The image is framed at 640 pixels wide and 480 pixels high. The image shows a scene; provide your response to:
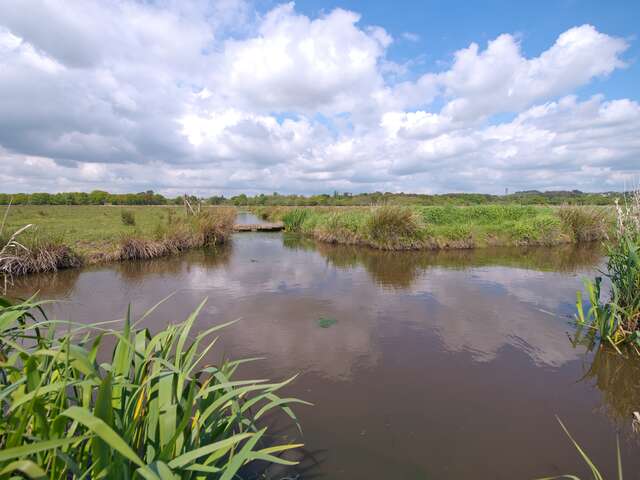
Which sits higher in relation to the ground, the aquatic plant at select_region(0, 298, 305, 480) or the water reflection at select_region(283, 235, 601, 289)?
the aquatic plant at select_region(0, 298, 305, 480)

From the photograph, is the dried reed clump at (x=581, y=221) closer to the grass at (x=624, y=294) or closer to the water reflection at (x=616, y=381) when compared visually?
the grass at (x=624, y=294)

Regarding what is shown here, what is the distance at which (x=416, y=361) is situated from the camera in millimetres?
4195

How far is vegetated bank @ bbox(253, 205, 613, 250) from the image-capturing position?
14.0 metres

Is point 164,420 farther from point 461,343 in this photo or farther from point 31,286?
point 31,286

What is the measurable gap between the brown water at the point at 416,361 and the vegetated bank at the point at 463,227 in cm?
474

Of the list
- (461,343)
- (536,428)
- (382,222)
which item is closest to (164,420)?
(536,428)

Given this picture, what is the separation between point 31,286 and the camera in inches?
308

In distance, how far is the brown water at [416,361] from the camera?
2680 mm

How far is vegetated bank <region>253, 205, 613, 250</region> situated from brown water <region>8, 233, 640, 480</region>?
15.6ft

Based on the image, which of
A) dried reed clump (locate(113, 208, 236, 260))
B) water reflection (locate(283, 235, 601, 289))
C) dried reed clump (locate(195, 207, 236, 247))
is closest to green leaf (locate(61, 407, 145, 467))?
water reflection (locate(283, 235, 601, 289))

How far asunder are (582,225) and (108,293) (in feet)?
69.4

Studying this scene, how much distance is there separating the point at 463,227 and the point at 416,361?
482 inches

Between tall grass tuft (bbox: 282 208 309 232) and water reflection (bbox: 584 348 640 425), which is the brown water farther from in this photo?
tall grass tuft (bbox: 282 208 309 232)

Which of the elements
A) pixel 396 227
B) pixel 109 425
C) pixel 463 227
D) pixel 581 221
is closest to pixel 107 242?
pixel 396 227
